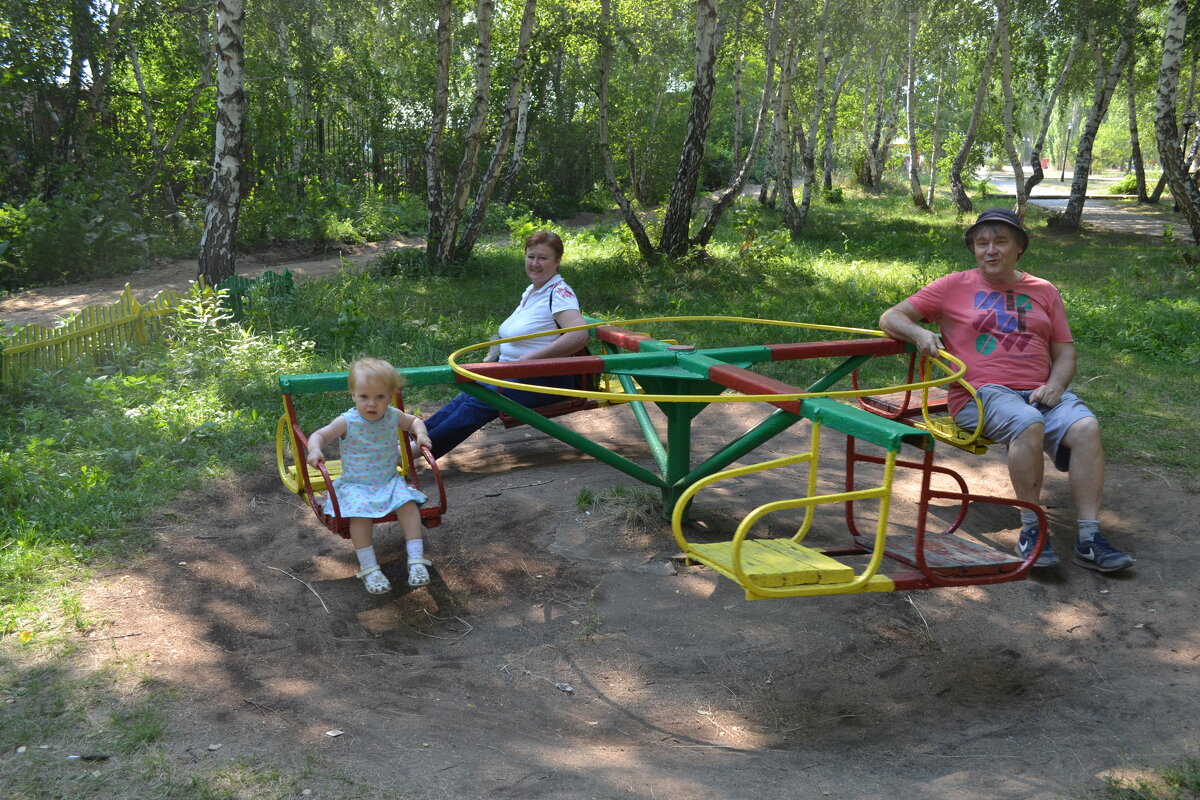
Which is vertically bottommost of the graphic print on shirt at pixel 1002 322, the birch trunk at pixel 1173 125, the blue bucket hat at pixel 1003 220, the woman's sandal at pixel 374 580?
the woman's sandal at pixel 374 580

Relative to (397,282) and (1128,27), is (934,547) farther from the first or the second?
(1128,27)

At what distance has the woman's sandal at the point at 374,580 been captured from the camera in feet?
13.0

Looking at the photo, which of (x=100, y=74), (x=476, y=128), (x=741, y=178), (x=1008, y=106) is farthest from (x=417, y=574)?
(x=1008, y=106)

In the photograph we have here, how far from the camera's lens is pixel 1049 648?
3.72 meters

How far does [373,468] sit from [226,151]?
679 centimetres

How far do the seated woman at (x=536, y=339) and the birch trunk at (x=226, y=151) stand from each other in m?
4.84

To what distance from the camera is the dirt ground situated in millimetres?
2867

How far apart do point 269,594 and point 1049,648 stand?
3.19 metres

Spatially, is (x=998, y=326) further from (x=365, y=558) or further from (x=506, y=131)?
(x=506, y=131)

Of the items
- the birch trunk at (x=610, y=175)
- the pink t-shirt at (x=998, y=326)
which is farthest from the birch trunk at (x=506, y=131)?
the pink t-shirt at (x=998, y=326)

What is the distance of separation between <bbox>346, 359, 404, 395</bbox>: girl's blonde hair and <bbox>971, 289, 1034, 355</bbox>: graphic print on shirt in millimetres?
2731

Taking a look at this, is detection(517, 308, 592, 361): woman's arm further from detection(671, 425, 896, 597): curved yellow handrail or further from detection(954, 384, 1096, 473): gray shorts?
detection(671, 425, 896, 597): curved yellow handrail

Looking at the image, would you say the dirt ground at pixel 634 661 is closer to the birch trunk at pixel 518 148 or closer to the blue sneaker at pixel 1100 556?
the blue sneaker at pixel 1100 556

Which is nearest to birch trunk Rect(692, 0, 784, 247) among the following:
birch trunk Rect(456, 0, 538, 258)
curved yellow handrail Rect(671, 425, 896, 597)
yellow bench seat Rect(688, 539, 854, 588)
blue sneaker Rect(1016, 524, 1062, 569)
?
birch trunk Rect(456, 0, 538, 258)
